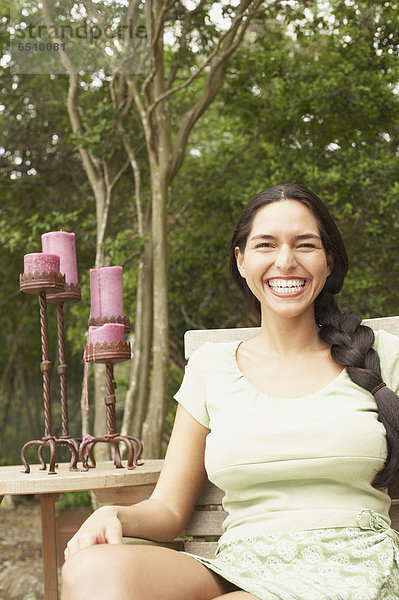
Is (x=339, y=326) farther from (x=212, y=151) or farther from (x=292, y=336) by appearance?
(x=212, y=151)

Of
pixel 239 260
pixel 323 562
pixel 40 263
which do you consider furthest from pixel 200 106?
pixel 323 562

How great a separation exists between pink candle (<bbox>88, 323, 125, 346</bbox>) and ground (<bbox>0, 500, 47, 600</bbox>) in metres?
3.13

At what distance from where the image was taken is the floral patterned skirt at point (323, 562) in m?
1.38

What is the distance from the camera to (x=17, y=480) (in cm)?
187

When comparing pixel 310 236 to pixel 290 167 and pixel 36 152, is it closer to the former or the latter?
pixel 290 167

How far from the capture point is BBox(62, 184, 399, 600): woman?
1367 mm

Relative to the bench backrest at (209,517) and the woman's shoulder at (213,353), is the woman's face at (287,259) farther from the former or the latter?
the bench backrest at (209,517)

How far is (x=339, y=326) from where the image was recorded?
186 cm

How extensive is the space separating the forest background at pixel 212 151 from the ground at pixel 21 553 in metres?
1.09

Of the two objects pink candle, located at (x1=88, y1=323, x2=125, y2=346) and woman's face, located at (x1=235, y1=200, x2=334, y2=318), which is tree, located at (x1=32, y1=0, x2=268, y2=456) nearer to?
pink candle, located at (x1=88, y1=323, x2=125, y2=346)

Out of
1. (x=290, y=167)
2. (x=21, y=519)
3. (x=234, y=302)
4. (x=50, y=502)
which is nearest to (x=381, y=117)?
(x=290, y=167)

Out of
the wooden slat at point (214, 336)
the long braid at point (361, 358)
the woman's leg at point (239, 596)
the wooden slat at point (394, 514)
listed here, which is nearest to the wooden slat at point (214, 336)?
the wooden slat at point (214, 336)

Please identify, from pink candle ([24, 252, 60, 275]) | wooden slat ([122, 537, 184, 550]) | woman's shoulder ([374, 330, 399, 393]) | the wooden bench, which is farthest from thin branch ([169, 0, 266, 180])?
wooden slat ([122, 537, 184, 550])

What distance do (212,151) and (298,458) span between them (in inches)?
214
